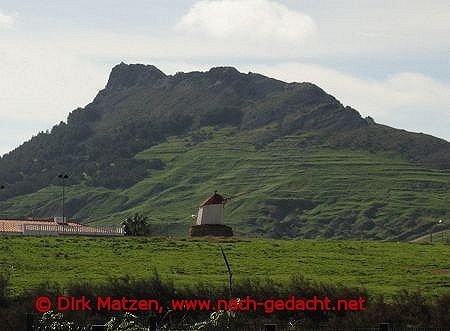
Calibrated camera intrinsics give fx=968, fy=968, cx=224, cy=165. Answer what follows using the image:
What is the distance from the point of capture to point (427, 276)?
7706cm

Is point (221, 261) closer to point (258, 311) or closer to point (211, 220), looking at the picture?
point (258, 311)

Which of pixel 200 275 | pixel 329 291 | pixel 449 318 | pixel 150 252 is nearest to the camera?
pixel 449 318

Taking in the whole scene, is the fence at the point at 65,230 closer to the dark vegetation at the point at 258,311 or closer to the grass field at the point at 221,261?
the grass field at the point at 221,261

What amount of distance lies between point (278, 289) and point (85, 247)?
36165mm

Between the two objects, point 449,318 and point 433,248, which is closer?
point 449,318

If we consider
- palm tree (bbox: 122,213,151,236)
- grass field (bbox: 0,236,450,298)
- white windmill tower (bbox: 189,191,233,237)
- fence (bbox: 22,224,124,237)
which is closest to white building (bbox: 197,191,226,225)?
white windmill tower (bbox: 189,191,233,237)

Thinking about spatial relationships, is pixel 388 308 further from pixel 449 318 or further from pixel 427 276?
pixel 427 276

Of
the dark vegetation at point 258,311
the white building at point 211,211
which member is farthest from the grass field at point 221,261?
the white building at point 211,211

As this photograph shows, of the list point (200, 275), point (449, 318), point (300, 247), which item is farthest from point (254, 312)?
point (300, 247)

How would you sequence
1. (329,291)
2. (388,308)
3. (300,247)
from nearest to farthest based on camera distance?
1. (388,308)
2. (329,291)
3. (300,247)

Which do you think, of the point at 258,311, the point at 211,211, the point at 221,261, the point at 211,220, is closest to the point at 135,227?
the point at 211,220

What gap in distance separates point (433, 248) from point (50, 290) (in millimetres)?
51877

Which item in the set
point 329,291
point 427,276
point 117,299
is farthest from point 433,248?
point 117,299

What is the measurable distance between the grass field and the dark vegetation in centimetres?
699
